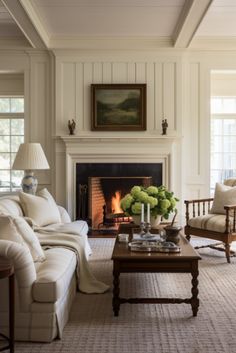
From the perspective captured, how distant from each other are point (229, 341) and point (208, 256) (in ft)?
7.73

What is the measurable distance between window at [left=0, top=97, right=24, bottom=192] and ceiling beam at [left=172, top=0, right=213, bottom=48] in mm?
2792

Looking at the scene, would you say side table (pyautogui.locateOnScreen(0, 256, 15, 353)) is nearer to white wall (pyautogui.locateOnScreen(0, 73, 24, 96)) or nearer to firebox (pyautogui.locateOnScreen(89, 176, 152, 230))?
firebox (pyautogui.locateOnScreen(89, 176, 152, 230))

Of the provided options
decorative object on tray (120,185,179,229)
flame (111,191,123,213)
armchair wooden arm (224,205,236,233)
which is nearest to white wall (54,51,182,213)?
flame (111,191,123,213)

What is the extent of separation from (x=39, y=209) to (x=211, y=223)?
1952 mm

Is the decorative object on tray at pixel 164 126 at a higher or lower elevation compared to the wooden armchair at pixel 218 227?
higher

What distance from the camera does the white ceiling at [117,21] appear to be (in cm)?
489

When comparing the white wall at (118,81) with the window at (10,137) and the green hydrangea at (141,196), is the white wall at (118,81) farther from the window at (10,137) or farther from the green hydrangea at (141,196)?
the green hydrangea at (141,196)

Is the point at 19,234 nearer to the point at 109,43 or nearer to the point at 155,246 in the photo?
the point at 155,246

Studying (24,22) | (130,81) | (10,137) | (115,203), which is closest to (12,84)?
(10,137)

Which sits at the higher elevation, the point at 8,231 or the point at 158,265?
the point at 8,231

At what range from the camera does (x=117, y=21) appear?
554 centimetres

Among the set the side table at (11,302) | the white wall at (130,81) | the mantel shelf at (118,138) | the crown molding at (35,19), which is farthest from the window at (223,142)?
the side table at (11,302)

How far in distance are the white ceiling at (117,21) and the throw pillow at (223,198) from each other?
213cm

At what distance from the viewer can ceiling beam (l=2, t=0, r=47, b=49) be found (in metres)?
4.59
